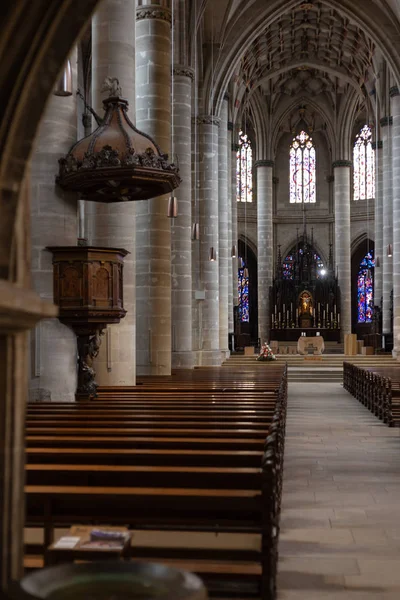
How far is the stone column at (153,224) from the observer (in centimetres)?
1688

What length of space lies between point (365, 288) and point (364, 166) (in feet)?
21.9

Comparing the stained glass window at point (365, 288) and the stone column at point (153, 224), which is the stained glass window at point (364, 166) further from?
the stone column at point (153, 224)

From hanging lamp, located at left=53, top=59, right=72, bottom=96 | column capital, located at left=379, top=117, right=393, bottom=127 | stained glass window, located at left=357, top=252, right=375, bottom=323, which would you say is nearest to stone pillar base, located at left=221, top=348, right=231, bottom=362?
column capital, located at left=379, top=117, right=393, bottom=127

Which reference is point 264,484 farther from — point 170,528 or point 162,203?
point 162,203

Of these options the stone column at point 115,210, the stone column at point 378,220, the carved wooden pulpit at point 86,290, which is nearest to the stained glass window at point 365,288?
the stone column at point 378,220

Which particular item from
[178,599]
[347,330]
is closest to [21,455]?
[178,599]

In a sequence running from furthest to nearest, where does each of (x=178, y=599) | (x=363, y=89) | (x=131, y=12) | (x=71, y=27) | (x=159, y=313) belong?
(x=363, y=89), (x=159, y=313), (x=131, y=12), (x=71, y=27), (x=178, y=599)

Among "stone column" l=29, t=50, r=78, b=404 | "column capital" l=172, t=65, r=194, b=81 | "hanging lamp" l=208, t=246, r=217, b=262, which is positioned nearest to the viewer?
"stone column" l=29, t=50, r=78, b=404

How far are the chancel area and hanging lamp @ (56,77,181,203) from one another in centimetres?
3

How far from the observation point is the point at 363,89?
3825 cm

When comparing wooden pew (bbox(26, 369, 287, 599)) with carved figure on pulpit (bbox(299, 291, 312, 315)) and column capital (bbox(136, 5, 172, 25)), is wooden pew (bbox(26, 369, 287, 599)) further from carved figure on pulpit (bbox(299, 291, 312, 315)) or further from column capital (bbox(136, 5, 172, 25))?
carved figure on pulpit (bbox(299, 291, 312, 315))

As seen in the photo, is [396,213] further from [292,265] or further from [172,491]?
[172,491]

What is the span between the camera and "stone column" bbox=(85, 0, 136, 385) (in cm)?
1306

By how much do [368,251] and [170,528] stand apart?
130ft
